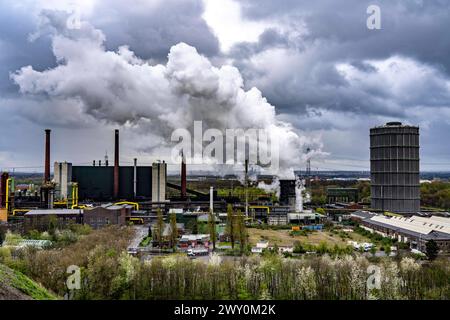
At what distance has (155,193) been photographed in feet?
137

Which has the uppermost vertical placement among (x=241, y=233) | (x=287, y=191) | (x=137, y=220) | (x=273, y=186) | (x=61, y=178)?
(x=61, y=178)

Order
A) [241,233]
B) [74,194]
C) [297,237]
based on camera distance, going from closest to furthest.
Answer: [241,233] → [297,237] → [74,194]

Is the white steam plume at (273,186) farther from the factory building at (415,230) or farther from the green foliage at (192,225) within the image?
the green foliage at (192,225)

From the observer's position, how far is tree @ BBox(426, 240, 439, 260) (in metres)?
22.5

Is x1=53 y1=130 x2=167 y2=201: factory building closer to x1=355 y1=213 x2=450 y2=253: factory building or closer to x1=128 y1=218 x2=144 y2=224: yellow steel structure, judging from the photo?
x1=128 y1=218 x2=144 y2=224: yellow steel structure

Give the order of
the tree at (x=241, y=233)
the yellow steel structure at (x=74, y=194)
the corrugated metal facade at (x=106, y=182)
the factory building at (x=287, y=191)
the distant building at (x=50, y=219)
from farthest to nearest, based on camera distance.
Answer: the corrugated metal facade at (x=106, y=182) → the factory building at (x=287, y=191) → the yellow steel structure at (x=74, y=194) → the distant building at (x=50, y=219) → the tree at (x=241, y=233)

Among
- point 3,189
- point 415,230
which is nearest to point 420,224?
point 415,230

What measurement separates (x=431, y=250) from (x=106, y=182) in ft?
98.3

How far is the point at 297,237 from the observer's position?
96.4ft

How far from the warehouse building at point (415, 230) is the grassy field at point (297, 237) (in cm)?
167

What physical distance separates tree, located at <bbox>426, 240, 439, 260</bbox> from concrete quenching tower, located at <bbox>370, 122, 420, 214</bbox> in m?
17.5

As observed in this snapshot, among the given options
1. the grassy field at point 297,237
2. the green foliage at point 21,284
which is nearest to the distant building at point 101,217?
the grassy field at point 297,237

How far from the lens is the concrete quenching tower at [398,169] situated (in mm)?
39656

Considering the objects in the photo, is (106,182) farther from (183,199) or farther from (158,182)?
(183,199)
